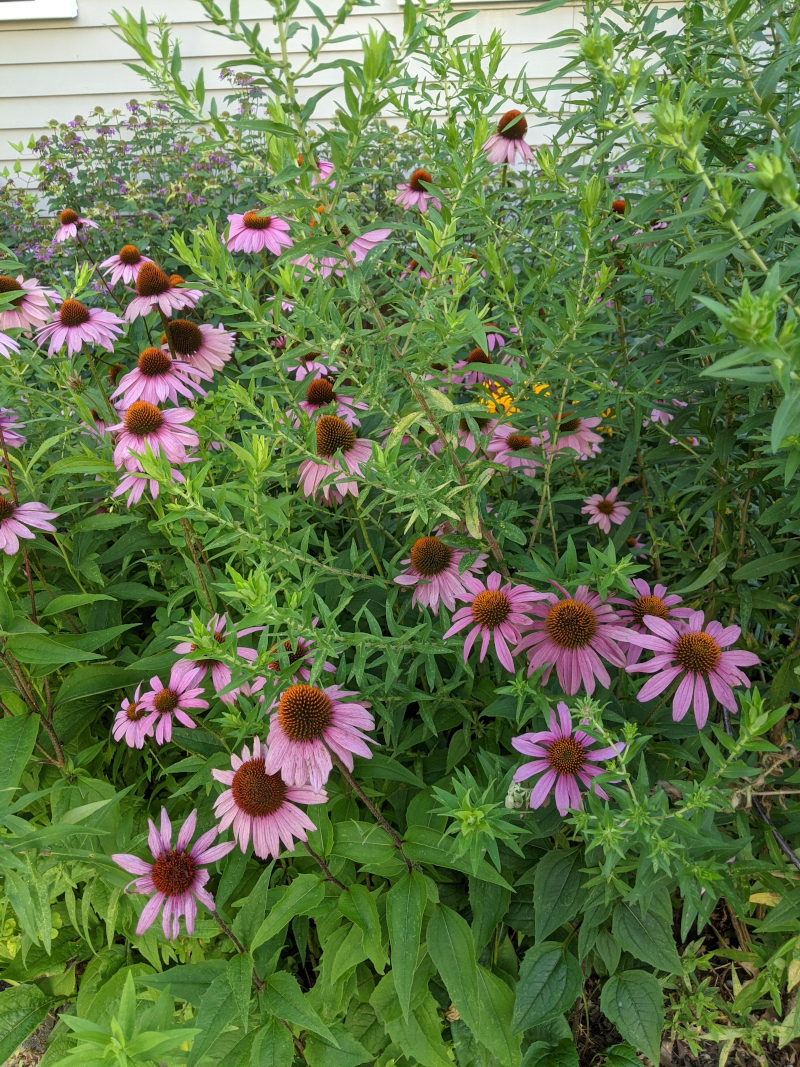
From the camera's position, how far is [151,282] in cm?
173

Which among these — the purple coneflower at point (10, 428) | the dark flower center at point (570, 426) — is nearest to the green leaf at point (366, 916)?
the dark flower center at point (570, 426)

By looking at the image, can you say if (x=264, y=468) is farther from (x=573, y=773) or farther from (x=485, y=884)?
(x=485, y=884)

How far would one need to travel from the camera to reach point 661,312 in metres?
1.44

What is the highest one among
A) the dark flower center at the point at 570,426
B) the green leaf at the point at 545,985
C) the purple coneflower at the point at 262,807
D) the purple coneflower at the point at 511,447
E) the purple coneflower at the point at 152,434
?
the purple coneflower at the point at 152,434

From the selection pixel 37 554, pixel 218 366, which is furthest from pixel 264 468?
pixel 37 554

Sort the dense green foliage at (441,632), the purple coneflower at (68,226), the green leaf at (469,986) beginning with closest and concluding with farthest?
the dense green foliage at (441,632) < the green leaf at (469,986) < the purple coneflower at (68,226)

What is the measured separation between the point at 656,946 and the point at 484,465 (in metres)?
0.80

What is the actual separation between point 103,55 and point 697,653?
17.8 ft

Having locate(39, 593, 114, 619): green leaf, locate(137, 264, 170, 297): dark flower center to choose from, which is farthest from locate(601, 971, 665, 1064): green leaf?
locate(137, 264, 170, 297): dark flower center

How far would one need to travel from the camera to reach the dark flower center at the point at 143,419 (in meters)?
1.37

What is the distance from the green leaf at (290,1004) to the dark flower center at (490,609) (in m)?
0.66

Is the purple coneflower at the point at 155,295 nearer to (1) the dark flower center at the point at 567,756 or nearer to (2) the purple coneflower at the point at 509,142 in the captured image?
(2) the purple coneflower at the point at 509,142

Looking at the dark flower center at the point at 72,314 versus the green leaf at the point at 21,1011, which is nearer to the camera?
the green leaf at the point at 21,1011

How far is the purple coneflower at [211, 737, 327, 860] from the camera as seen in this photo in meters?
1.15
